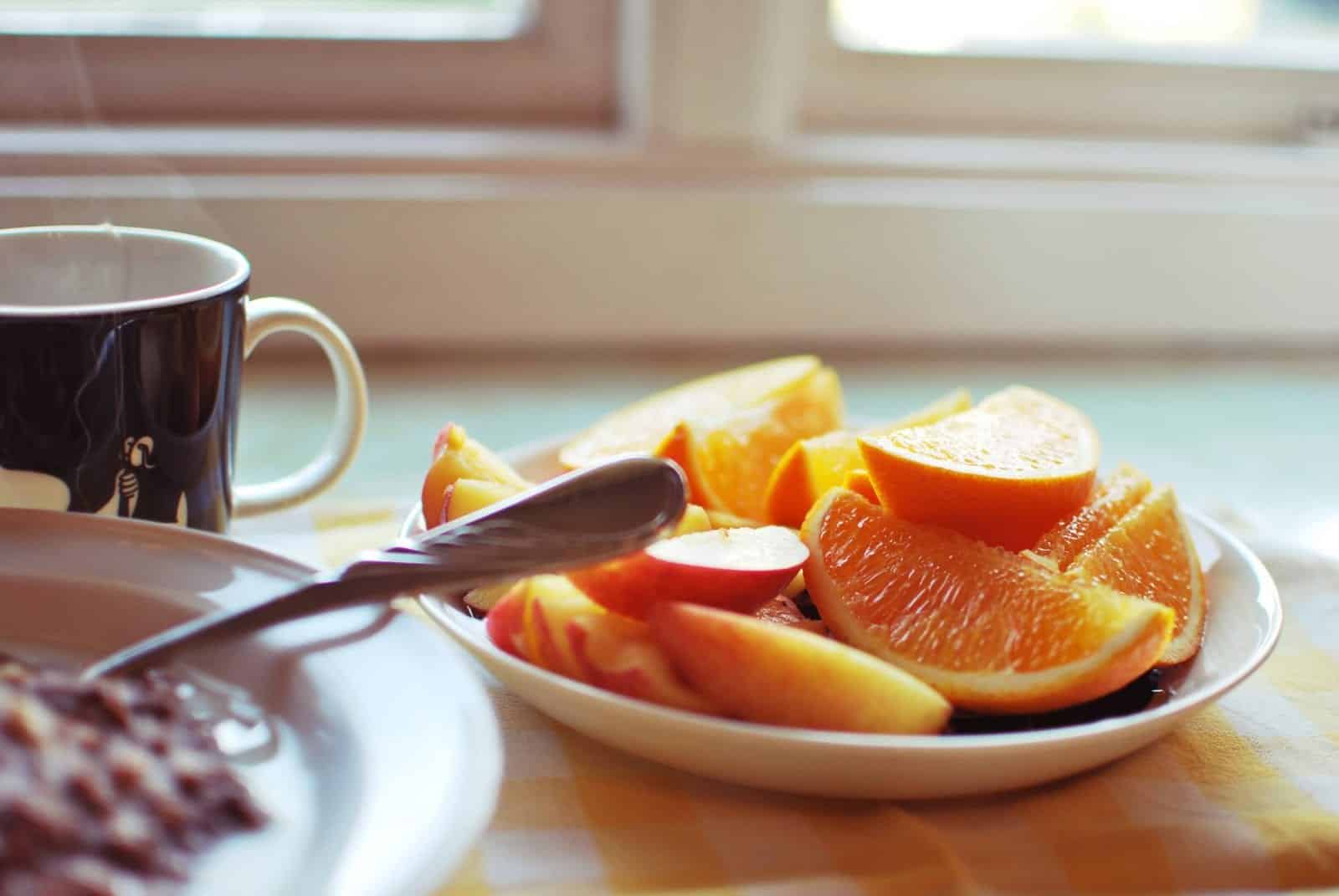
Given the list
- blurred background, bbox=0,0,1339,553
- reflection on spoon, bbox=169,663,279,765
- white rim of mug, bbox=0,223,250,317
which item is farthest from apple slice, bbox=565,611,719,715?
blurred background, bbox=0,0,1339,553

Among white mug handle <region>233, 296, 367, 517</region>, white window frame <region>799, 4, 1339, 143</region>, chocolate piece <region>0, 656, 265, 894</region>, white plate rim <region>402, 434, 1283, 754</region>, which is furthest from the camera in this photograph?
white window frame <region>799, 4, 1339, 143</region>

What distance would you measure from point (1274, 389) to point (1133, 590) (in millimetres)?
678

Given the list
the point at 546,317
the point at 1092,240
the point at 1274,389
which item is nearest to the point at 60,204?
the point at 546,317

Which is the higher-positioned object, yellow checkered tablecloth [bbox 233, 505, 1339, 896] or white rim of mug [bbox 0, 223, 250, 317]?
white rim of mug [bbox 0, 223, 250, 317]

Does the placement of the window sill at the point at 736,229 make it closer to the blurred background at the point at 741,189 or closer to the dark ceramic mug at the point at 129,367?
the blurred background at the point at 741,189

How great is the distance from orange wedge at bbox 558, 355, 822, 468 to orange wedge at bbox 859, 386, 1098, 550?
12cm

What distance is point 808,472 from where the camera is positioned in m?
0.57

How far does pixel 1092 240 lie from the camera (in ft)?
3.74

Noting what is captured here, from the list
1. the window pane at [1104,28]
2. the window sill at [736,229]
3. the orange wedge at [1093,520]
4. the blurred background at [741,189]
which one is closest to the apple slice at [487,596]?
the orange wedge at [1093,520]

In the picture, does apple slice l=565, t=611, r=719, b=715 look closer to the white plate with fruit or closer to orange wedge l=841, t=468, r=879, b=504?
the white plate with fruit

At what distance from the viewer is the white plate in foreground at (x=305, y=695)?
1.10ft

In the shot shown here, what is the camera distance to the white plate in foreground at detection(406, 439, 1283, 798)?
41cm

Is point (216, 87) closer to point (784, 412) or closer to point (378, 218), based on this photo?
point (378, 218)

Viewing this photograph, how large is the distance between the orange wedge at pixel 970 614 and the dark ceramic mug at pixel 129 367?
0.86 ft
